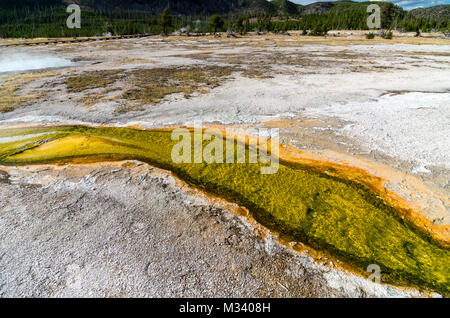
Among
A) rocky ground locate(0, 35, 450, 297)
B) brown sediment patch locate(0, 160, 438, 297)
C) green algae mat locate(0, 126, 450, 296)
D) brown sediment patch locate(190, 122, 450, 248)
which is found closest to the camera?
rocky ground locate(0, 35, 450, 297)

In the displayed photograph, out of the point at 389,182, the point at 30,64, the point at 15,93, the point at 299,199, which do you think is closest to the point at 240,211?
the point at 299,199

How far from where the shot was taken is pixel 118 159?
30.5 ft

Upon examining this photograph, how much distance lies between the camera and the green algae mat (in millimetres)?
5477

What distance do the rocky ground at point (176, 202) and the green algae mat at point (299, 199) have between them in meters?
0.61

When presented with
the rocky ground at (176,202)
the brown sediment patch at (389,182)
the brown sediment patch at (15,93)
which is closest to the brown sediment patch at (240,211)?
the rocky ground at (176,202)

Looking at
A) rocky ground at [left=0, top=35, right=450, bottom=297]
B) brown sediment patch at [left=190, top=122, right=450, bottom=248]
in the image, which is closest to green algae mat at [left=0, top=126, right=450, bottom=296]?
brown sediment patch at [left=190, top=122, right=450, bottom=248]

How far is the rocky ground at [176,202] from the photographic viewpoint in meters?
4.97

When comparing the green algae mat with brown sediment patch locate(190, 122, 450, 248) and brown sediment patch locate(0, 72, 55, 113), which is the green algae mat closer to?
brown sediment patch locate(190, 122, 450, 248)

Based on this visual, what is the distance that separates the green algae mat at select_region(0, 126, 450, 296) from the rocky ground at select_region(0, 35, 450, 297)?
61 cm

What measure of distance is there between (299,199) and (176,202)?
3.45 m

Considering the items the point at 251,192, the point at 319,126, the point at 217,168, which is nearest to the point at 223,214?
the point at 251,192

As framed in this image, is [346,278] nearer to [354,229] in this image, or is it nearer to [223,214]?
[354,229]

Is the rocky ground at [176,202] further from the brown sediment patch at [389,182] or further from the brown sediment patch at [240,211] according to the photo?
the brown sediment patch at [389,182]
